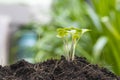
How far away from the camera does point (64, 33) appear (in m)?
0.77

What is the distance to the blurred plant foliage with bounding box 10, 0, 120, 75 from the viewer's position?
196cm

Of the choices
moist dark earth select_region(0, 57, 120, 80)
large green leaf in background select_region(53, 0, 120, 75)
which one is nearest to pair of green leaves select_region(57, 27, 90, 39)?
moist dark earth select_region(0, 57, 120, 80)

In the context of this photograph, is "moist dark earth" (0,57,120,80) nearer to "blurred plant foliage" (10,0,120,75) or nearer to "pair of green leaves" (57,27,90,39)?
"pair of green leaves" (57,27,90,39)

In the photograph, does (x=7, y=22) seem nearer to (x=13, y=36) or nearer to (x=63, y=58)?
Result: (x=13, y=36)

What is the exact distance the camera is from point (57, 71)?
0.70 m

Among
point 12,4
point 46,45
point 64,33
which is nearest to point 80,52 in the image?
point 46,45

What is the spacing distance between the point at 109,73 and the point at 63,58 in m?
0.10

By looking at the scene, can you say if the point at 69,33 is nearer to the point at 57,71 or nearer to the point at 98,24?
the point at 57,71

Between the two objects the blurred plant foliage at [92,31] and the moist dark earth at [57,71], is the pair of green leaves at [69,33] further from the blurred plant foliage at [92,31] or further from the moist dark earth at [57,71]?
the blurred plant foliage at [92,31]

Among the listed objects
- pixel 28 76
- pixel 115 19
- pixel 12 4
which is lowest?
pixel 28 76

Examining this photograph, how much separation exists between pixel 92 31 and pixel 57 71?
146cm

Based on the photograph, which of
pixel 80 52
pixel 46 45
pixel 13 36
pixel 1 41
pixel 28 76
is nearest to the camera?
pixel 28 76

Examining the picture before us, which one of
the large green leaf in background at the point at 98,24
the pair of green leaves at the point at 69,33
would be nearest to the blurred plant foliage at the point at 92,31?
the large green leaf in background at the point at 98,24

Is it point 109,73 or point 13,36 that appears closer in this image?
point 109,73
